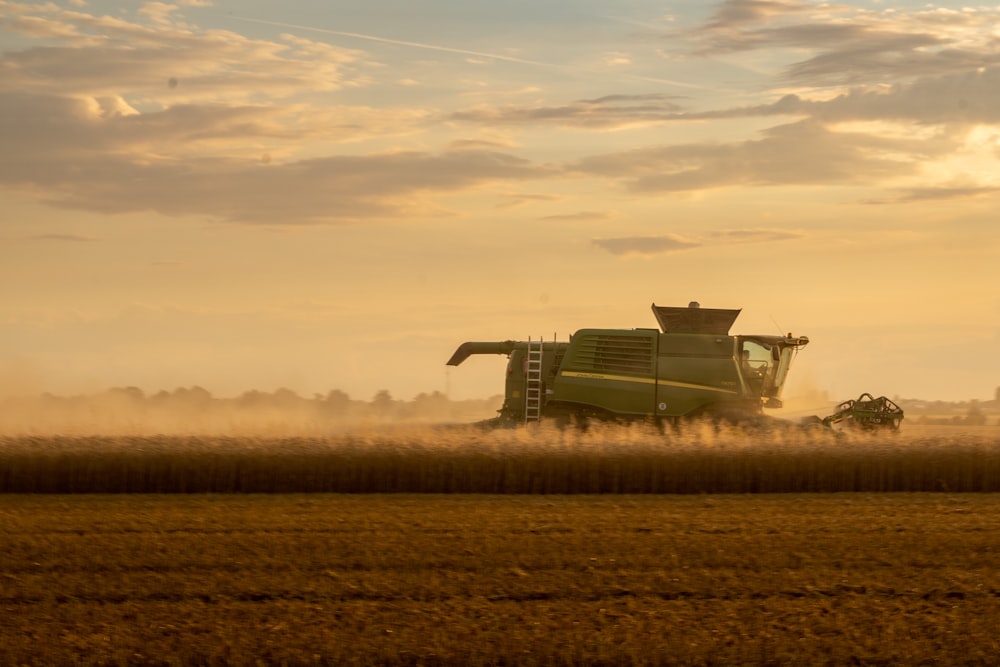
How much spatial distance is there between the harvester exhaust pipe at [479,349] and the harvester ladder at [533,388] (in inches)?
33.4

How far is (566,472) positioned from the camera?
62.3 ft

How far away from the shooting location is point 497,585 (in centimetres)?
1106

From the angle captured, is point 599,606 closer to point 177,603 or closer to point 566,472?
point 177,603

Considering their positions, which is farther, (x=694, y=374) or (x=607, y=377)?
(x=607, y=377)

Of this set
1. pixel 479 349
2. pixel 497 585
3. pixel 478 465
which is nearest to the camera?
pixel 497 585

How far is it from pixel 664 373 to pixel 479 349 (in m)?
4.13

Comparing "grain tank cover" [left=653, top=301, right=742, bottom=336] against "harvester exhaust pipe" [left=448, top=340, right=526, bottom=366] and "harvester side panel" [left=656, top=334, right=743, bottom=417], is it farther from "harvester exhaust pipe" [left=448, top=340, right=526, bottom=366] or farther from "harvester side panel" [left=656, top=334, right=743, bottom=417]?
"harvester exhaust pipe" [left=448, top=340, right=526, bottom=366]

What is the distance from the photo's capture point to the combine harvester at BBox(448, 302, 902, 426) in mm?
22156

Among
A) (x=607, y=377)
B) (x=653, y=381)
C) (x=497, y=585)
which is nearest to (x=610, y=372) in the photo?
(x=607, y=377)

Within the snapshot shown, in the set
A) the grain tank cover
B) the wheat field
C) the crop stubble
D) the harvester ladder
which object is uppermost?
the grain tank cover

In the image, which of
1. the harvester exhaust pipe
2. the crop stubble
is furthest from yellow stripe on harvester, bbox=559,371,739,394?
the crop stubble

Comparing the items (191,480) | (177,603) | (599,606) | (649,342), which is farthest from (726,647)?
(649,342)

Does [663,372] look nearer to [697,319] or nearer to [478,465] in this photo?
[697,319]

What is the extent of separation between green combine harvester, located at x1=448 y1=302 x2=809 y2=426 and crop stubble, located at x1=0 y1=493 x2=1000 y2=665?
5.64m
